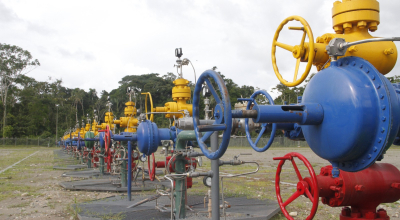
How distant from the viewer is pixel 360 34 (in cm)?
278

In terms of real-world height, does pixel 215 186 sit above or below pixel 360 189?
below

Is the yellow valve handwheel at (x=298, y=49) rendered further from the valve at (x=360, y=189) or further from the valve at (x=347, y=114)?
the valve at (x=360, y=189)

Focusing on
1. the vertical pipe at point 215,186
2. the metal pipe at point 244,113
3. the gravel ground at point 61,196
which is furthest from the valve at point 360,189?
the gravel ground at point 61,196

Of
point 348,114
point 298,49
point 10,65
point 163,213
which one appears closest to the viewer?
point 348,114

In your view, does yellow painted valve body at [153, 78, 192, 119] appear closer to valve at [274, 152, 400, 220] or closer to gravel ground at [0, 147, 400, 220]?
gravel ground at [0, 147, 400, 220]

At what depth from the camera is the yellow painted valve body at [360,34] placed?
2625 millimetres

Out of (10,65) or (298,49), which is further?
(10,65)

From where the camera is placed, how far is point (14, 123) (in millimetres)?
47812

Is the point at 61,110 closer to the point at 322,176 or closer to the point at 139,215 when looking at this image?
the point at 139,215

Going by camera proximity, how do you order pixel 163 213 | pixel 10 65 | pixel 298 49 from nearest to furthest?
pixel 298 49, pixel 163 213, pixel 10 65

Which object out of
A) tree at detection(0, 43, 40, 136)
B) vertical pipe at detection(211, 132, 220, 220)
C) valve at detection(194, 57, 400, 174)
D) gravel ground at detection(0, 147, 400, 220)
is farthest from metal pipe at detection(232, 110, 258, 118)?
tree at detection(0, 43, 40, 136)

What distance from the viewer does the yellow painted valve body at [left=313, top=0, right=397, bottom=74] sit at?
8.61 feet

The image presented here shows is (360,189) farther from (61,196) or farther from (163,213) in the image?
(61,196)

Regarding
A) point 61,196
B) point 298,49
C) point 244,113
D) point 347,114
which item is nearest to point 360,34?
point 298,49
